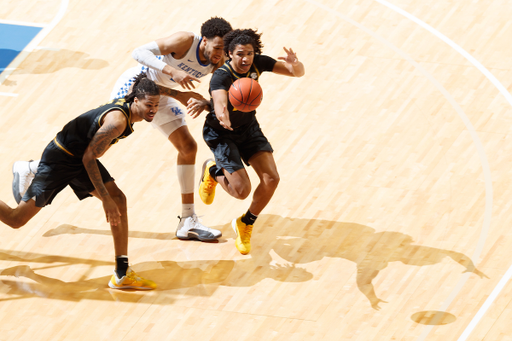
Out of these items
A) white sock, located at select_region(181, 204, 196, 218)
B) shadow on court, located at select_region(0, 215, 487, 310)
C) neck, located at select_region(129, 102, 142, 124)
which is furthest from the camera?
white sock, located at select_region(181, 204, 196, 218)

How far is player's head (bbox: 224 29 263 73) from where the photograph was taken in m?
7.56

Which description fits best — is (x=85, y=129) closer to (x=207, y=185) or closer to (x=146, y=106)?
(x=146, y=106)

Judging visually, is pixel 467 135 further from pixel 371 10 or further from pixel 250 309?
pixel 250 309

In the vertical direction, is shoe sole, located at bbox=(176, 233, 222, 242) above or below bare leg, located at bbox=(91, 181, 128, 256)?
below

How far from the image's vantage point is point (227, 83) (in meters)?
7.67

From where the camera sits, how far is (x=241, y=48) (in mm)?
7547

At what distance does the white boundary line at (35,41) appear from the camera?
35.4 feet

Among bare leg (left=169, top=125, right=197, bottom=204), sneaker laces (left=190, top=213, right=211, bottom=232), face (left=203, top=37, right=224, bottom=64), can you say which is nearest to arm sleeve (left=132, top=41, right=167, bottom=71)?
face (left=203, top=37, right=224, bottom=64)

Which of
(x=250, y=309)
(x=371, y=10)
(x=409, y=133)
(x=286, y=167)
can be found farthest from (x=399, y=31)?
(x=250, y=309)

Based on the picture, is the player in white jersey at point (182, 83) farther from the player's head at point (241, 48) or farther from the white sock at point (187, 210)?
the player's head at point (241, 48)

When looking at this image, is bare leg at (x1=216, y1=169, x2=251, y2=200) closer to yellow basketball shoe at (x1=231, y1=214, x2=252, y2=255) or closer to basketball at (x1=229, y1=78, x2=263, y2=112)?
yellow basketball shoe at (x1=231, y1=214, x2=252, y2=255)

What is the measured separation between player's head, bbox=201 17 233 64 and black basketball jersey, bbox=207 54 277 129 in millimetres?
219

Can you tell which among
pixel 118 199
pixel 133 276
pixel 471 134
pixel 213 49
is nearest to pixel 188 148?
pixel 213 49

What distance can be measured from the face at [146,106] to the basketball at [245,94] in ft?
2.63
